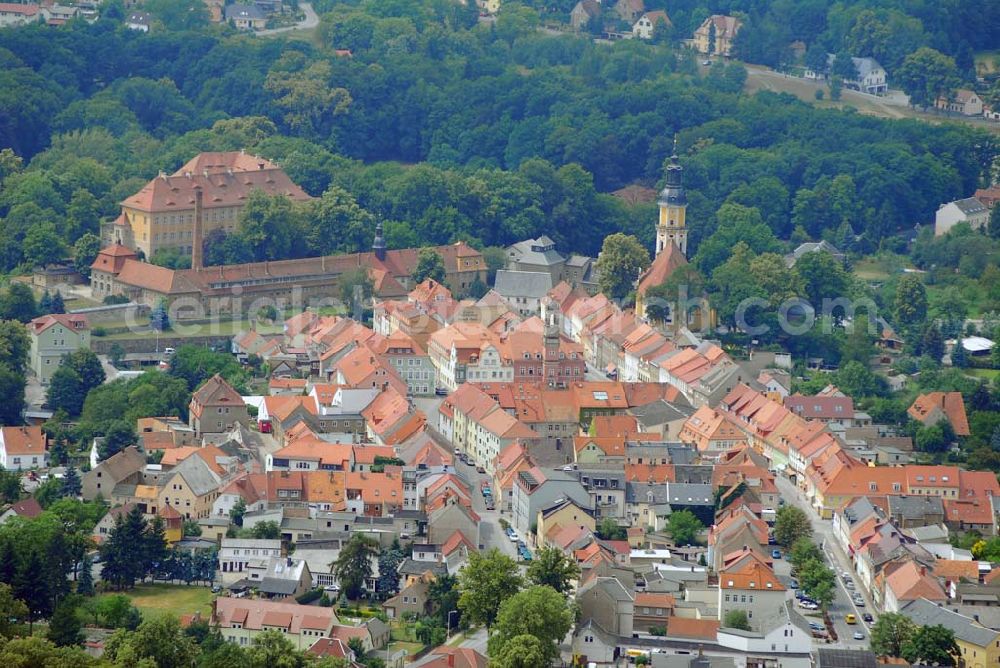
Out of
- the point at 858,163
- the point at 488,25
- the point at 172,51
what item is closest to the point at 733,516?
the point at 858,163

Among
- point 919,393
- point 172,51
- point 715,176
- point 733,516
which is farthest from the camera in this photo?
point 172,51

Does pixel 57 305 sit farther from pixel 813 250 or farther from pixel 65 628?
pixel 65 628

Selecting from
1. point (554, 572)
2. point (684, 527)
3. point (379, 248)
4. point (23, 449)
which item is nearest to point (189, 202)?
point (379, 248)

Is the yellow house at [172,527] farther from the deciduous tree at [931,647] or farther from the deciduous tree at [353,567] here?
the deciduous tree at [931,647]

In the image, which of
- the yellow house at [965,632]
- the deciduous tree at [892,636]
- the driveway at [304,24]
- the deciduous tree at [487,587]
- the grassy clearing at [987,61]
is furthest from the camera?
the grassy clearing at [987,61]

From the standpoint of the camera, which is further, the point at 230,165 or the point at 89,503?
the point at 230,165

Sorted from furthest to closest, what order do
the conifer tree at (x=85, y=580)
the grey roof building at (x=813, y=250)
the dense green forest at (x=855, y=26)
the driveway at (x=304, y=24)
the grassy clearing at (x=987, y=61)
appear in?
the grassy clearing at (x=987, y=61) → the dense green forest at (x=855, y=26) → the driveway at (x=304, y=24) → the grey roof building at (x=813, y=250) → the conifer tree at (x=85, y=580)

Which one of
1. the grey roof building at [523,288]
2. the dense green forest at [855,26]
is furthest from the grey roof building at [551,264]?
the dense green forest at [855,26]

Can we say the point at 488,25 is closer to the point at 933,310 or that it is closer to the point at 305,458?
the point at 933,310
